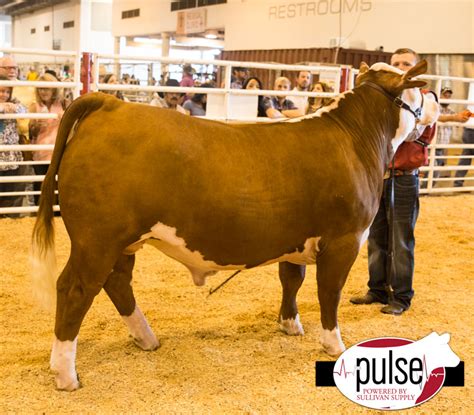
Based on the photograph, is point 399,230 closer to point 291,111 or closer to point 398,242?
point 398,242

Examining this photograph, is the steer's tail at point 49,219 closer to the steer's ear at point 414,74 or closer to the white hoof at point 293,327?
the white hoof at point 293,327

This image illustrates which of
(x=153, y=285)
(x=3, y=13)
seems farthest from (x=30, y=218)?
(x=3, y=13)

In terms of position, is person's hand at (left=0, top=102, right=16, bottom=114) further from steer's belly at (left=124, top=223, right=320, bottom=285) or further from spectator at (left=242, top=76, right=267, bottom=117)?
steer's belly at (left=124, top=223, right=320, bottom=285)

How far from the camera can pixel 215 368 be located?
329cm

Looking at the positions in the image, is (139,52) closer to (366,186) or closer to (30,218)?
(30,218)

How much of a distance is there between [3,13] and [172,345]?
44.1 meters

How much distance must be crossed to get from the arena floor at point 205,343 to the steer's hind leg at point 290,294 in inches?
2.5

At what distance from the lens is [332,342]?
3475mm

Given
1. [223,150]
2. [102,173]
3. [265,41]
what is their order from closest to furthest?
1. [102,173]
2. [223,150]
3. [265,41]

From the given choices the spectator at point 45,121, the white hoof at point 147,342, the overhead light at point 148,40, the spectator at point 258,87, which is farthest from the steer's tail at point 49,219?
the overhead light at point 148,40

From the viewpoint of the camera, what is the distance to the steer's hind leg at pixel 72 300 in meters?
2.85

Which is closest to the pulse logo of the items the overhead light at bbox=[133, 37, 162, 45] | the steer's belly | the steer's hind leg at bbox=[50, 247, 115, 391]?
the steer's belly

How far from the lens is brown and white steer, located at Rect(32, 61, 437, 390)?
9.23ft

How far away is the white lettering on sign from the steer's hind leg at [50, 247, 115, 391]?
14.4m
